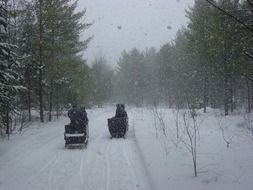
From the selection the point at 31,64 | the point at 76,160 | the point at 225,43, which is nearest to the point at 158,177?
the point at 76,160

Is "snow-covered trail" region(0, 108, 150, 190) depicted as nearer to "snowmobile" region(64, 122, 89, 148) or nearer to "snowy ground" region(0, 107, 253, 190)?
"snowy ground" region(0, 107, 253, 190)

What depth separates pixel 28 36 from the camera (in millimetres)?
27094

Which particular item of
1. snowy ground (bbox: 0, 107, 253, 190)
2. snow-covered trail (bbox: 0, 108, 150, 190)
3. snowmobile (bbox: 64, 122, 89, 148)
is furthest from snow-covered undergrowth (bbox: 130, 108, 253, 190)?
snowmobile (bbox: 64, 122, 89, 148)

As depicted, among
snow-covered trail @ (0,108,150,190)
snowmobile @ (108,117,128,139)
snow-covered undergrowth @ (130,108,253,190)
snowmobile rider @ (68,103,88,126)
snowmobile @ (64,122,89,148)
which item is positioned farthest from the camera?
snowmobile @ (108,117,128,139)

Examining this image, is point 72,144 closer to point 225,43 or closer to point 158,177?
point 158,177

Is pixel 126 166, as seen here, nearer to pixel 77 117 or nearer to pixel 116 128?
pixel 77 117

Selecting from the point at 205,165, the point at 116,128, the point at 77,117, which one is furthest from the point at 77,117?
the point at 205,165

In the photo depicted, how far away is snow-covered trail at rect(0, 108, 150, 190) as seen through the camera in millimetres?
9802

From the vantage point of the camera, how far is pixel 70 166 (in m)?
12.3

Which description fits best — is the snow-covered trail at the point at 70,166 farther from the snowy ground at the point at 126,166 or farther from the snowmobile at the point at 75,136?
the snowmobile at the point at 75,136

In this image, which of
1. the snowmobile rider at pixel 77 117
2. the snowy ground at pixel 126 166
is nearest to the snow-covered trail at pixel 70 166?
the snowy ground at pixel 126 166

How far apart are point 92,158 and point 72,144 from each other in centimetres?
270

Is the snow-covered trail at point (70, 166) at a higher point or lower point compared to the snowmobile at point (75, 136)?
lower

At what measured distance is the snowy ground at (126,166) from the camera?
899 centimetres
